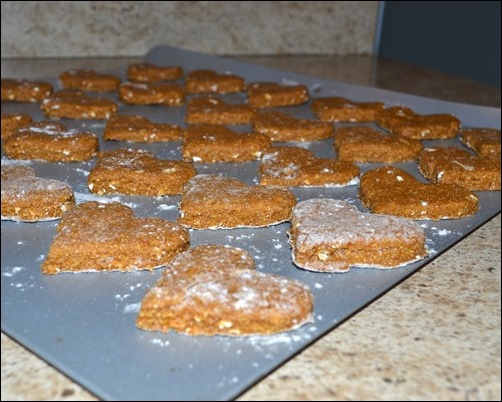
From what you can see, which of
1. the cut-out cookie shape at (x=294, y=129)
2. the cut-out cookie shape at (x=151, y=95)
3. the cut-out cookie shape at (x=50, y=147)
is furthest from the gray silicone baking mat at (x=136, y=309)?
the cut-out cookie shape at (x=151, y=95)

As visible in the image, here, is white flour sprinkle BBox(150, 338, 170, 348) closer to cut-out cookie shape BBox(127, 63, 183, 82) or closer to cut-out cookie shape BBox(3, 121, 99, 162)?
cut-out cookie shape BBox(3, 121, 99, 162)

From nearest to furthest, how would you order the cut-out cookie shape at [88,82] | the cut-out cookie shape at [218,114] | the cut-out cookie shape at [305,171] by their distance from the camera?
the cut-out cookie shape at [305,171] → the cut-out cookie shape at [218,114] → the cut-out cookie shape at [88,82]

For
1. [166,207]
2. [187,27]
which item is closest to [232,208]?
[166,207]

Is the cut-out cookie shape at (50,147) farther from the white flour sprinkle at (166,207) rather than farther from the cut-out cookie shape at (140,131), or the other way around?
the white flour sprinkle at (166,207)

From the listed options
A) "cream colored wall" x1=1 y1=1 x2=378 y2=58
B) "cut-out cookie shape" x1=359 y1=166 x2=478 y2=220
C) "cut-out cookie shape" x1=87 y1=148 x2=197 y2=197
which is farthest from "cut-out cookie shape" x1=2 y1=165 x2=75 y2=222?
"cream colored wall" x1=1 y1=1 x2=378 y2=58

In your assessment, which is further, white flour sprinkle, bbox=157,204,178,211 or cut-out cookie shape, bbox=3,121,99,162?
cut-out cookie shape, bbox=3,121,99,162

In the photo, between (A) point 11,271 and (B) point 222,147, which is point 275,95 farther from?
(A) point 11,271
